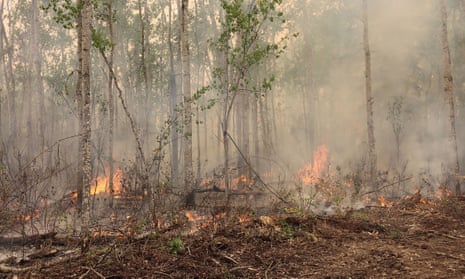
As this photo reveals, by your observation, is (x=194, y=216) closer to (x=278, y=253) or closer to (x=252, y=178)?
(x=278, y=253)

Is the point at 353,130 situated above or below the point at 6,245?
above

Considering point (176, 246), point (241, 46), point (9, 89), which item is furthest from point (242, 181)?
point (9, 89)

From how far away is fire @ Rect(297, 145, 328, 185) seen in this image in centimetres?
1806

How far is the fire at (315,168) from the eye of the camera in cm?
1806

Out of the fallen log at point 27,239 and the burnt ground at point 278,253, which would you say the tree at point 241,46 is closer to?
the burnt ground at point 278,253

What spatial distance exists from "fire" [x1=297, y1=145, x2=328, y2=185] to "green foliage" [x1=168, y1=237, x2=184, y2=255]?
11.6 m

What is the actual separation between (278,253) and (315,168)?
631 inches

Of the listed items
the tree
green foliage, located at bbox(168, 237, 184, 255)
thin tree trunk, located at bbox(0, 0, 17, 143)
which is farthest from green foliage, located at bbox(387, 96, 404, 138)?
thin tree trunk, located at bbox(0, 0, 17, 143)

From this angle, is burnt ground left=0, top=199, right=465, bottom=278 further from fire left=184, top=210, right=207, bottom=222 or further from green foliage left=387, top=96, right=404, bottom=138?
green foliage left=387, top=96, right=404, bottom=138

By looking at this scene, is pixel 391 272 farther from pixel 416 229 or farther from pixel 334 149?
pixel 334 149

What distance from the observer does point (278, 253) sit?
5.76 m

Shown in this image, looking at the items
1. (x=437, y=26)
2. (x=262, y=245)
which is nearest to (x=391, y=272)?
(x=262, y=245)

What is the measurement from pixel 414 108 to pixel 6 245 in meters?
27.7

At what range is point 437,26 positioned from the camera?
82.8 feet
